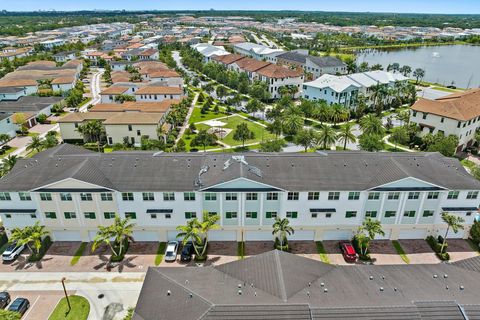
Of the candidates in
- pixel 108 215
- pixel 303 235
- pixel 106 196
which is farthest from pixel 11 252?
pixel 303 235

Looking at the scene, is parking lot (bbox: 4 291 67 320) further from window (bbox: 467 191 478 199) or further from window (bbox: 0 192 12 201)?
window (bbox: 467 191 478 199)

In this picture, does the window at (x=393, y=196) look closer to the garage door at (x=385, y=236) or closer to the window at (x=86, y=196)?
the garage door at (x=385, y=236)

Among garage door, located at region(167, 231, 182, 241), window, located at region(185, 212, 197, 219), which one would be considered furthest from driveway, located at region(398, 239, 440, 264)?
garage door, located at region(167, 231, 182, 241)

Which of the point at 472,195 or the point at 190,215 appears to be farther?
the point at 190,215

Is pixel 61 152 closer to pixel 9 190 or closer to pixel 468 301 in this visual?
pixel 9 190

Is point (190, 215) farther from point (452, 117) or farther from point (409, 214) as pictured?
point (452, 117)

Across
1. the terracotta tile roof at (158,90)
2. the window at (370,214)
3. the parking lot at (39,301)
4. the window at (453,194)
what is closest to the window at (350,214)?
the window at (370,214)
